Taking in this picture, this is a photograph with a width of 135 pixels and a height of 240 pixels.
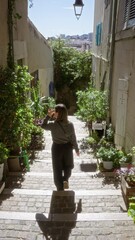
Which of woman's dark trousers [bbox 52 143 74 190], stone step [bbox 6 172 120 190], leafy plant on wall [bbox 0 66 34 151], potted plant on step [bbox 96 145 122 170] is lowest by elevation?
stone step [bbox 6 172 120 190]

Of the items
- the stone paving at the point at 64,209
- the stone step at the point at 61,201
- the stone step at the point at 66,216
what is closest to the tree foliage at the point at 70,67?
the stone paving at the point at 64,209

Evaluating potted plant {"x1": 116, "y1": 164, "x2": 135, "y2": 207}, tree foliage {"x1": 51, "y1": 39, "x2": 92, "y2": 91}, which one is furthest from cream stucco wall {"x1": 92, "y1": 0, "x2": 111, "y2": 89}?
tree foliage {"x1": 51, "y1": 39, "x2": 92, "y2": 91}

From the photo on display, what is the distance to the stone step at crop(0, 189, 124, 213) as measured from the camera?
4734 mm

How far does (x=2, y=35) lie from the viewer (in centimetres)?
666

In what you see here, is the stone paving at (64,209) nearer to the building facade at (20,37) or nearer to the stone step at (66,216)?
the stone step at (66,216)

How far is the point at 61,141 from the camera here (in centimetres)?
513

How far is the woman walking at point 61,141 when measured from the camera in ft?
16.6

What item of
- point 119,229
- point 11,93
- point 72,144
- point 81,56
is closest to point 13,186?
point 72,144

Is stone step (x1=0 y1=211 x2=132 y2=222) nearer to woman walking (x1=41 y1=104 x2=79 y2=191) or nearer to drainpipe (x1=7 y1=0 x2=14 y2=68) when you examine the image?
woman walking (x1=41 y1=104 x2=79 y2=191)

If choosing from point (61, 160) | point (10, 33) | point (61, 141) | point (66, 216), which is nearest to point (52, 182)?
point (61, 160)

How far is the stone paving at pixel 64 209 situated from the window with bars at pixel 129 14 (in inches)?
153

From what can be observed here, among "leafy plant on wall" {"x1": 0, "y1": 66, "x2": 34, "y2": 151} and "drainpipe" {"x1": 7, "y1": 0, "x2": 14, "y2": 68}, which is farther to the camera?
Answer: "drainpipe" {"x1": 7, "y1": 0, "x2": 14, "y2": 68}

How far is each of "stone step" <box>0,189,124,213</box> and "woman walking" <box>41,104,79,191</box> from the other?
0.30 m

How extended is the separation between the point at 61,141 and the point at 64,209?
1186 millimetres
